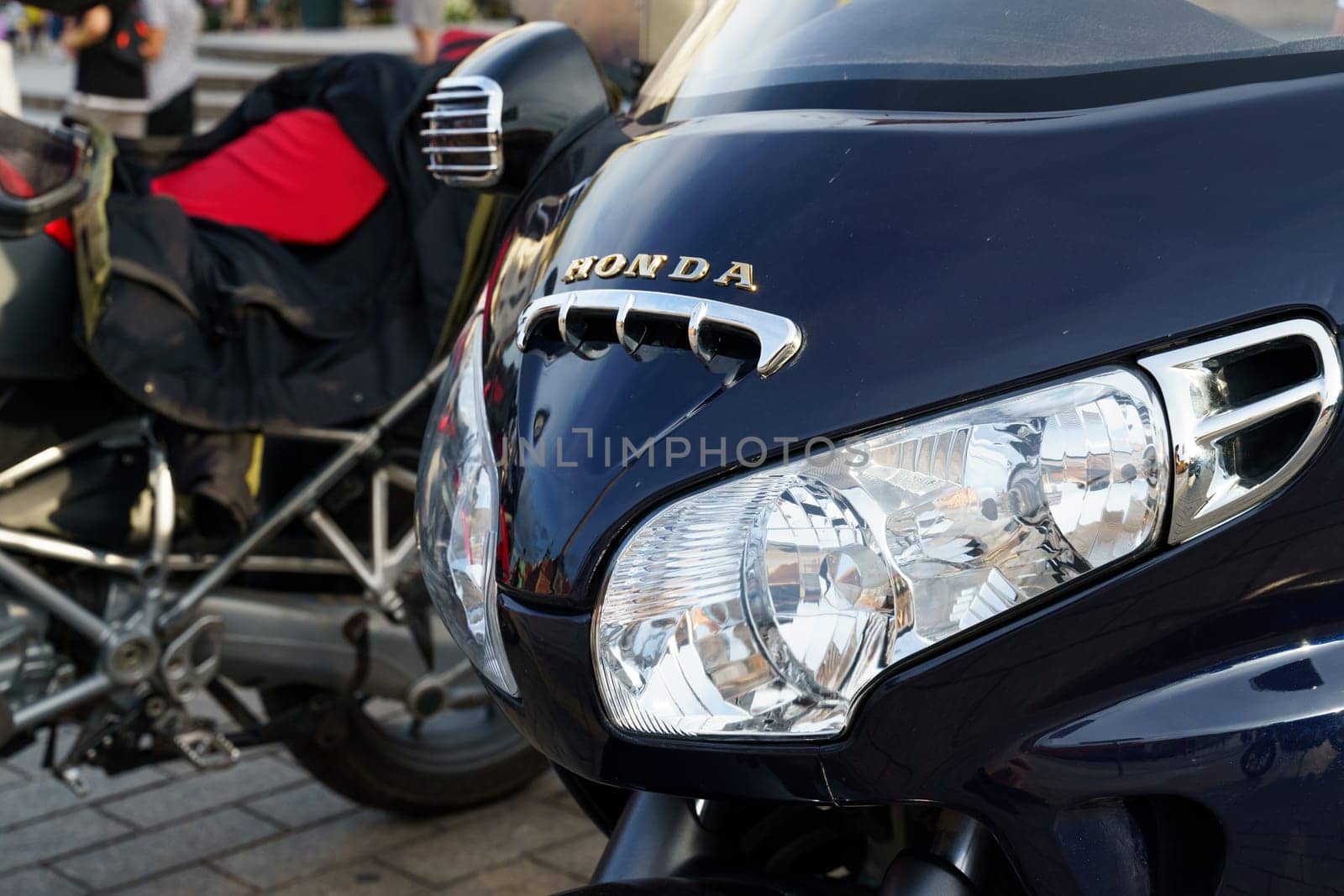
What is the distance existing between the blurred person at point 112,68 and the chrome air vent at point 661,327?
4585mm

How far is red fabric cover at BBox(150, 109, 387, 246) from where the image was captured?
8.88 ft

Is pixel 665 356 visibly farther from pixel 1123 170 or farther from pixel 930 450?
pixel 1123 170

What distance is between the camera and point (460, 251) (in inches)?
104

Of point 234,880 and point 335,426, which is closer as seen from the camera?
point 335,426

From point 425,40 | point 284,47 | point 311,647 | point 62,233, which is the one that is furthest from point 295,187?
point 284,47

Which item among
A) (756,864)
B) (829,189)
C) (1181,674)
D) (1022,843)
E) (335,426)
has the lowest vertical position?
(335,426)

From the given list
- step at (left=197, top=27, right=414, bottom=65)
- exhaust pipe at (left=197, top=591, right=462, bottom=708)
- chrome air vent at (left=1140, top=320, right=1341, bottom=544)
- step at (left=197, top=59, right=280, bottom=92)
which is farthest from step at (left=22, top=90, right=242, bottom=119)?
chrome air vent at (left=1140, top=320, right=1341, bottom=544)

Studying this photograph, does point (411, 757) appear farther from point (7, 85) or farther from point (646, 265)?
point (646, 265)

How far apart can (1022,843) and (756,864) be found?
344 millimetres

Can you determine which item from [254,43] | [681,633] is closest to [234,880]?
[681,633]

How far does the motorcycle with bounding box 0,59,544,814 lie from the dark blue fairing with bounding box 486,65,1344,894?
1451 millimetres

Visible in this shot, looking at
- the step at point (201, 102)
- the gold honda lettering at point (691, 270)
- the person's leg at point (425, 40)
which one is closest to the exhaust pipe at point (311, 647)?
the gold honda lettering at point (691, 270)

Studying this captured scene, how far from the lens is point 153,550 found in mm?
2453

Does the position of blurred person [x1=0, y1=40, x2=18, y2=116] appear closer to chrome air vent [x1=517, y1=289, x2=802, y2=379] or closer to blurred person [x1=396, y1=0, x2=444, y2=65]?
chrome air vent [x1=517, y1=289, x2=802, y2=379]
